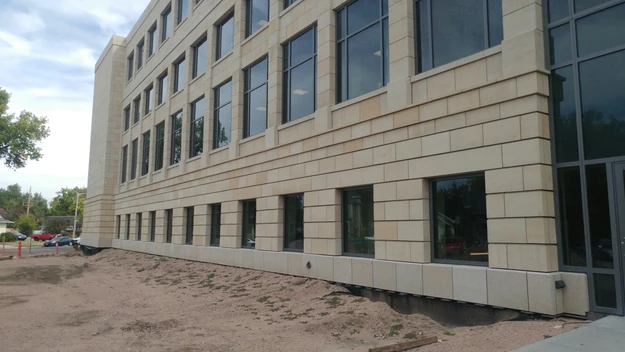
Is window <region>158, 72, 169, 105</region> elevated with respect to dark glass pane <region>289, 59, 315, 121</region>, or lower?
elevated

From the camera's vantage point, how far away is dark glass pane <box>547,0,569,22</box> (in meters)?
8.81

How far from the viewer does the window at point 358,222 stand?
12.6 metres

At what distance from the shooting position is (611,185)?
7.87 metres

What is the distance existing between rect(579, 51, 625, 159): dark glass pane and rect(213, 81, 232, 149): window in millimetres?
14691

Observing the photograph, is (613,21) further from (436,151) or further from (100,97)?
(100,97)

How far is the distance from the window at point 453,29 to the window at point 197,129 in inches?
550

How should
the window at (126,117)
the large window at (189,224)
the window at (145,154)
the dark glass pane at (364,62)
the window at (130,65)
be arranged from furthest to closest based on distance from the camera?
the window at (130,65) < the window at (126,117) < the window at (145,154) < the large window at (189,224) < the dark glass pane at (364,62)

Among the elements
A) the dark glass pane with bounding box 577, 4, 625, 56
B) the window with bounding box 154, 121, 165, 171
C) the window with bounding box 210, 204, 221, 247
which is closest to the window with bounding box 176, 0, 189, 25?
the window with bounding box 154, 121, 165, 171

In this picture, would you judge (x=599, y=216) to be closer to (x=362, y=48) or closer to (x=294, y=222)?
(x=362, y=48)

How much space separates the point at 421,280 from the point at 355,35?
740 centimetres

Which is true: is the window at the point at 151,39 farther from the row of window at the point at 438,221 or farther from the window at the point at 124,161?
the row of window at the point at 438,221

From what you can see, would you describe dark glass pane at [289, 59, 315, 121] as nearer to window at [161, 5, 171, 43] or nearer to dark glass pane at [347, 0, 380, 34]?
dark glass pane at [347, 0, 380, 34]

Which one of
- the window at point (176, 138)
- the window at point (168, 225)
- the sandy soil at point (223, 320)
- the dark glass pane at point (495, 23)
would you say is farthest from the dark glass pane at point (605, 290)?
the window at point (168, 225)

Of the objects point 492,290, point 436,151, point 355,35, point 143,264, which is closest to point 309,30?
point 355,35
